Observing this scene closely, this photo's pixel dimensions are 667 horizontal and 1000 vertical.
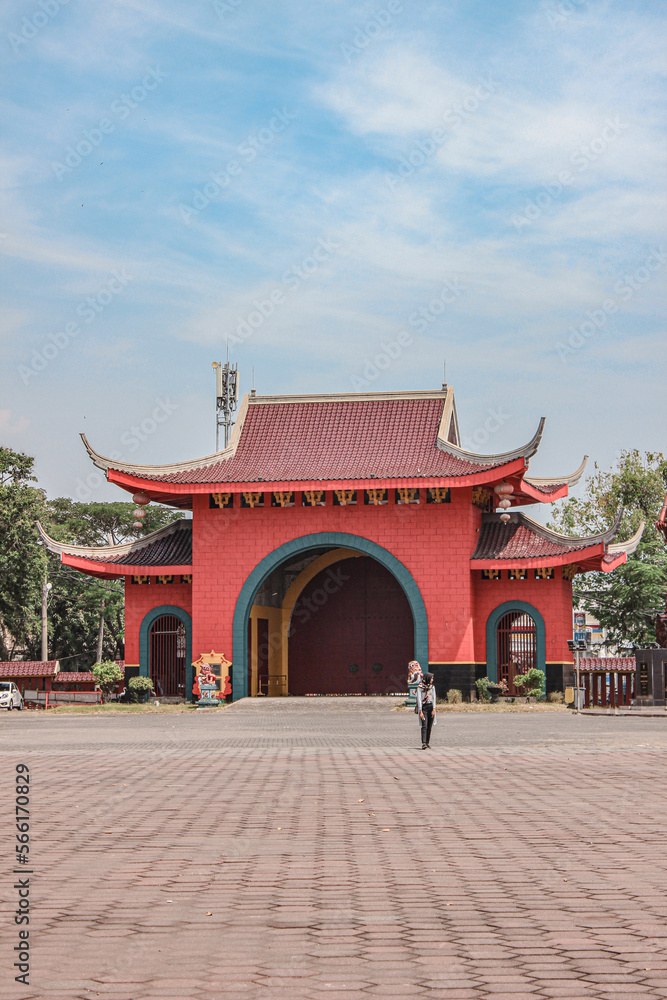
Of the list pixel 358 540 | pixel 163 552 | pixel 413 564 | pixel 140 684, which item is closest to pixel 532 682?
pixel 413 564

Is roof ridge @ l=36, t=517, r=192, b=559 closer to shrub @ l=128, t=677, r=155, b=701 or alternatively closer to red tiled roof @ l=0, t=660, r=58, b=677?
shrub @ l=128, t=677, r=155, b=701

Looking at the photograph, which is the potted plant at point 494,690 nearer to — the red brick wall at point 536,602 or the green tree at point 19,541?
the red brick wall at point 536,602

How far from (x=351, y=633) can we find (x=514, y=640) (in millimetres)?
6622

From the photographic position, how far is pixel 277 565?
111 feet

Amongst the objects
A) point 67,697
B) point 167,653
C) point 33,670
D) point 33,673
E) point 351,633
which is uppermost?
point 351,633

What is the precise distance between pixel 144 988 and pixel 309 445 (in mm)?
30529

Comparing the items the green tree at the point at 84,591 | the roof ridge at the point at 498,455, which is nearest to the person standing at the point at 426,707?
the roof ridge at the point at 498,455

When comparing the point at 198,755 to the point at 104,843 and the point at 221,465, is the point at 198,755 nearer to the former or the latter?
the point at 104,843

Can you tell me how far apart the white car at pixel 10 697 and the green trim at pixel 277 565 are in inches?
439

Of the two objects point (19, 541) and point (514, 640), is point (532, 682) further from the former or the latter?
point (19, 541)

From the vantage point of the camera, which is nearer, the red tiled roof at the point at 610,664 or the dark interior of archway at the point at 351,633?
the dark interior of archway at the point at 351,633

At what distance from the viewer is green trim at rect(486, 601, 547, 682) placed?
33.1 meters

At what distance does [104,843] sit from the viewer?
8.32m

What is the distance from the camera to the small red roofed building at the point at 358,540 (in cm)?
3269
